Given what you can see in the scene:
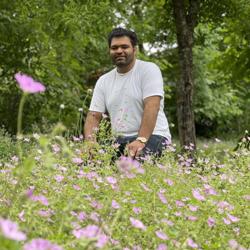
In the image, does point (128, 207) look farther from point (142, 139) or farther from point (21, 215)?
point (142, 139)

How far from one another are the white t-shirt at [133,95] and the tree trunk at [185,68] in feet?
8.42

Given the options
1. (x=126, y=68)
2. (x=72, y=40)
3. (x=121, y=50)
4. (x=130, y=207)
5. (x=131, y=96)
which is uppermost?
(x=72, y=40)

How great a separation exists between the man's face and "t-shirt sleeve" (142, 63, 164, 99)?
18cm

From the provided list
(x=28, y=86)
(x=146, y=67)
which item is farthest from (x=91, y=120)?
(x=28, y=86)

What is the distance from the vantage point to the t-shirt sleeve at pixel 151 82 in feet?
14.5

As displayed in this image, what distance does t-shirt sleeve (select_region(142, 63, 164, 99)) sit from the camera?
4406 mm

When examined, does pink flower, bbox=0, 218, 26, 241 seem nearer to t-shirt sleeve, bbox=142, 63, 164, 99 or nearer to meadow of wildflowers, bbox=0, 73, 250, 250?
meadow of wildflowers, bbox=0, 73, 250, 250

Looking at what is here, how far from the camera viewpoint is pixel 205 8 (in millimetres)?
7867

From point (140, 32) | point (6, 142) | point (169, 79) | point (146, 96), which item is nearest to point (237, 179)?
point (146, 96)

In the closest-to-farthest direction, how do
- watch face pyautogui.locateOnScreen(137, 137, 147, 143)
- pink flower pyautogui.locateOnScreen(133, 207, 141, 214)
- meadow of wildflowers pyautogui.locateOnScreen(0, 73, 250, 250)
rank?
meadow of wildflowers pyautogui.locateOnScreen(0, 73, 250, 250) < pink flower pyautogui.locateOnScreen(133, 207, 141, 214) < watch face pyautogui.locateOnScreen(137, 137, 147, 143)

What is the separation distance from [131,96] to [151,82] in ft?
0.67

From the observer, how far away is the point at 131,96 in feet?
14.8

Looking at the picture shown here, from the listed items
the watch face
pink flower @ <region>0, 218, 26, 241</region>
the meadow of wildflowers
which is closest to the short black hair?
the watch face

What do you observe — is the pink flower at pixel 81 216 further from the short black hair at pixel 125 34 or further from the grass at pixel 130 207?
the short black hair at pixel 125 34
